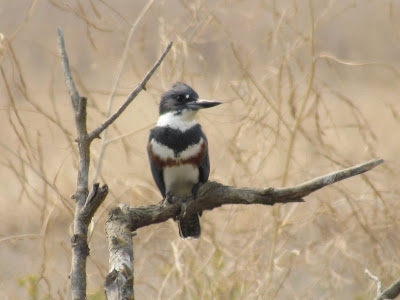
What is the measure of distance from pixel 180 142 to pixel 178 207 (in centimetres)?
65

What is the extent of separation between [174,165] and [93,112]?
7.94 ft

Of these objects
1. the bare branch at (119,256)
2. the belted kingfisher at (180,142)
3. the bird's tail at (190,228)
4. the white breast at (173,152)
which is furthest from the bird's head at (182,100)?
the bare branch at (119,256)

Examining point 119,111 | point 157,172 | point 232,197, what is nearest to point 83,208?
point 119,111

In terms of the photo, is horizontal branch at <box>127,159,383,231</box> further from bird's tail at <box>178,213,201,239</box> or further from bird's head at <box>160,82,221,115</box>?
bird's tail at <box>178,213,201,239</box>

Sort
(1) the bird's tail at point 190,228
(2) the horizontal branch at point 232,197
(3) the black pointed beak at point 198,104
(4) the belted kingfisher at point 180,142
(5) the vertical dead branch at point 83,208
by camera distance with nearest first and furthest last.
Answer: (5) the vertical dead branch at point 83,208
(2) the horizontal branch at point 232,197
(3) the black pointed beak at point 198,104
(4) the belted kingfisher at point 180,142
(1) the bird's tail at point 190,228

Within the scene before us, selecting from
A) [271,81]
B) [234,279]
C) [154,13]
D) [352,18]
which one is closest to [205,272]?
[234,279]

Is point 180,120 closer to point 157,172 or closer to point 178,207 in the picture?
point 157,172

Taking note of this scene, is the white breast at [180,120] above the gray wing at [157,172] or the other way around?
A: above

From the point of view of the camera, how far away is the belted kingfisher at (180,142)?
3.21 m

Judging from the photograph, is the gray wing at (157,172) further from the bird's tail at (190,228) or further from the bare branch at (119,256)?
the bare branch at (119,256)

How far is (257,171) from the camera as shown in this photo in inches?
150

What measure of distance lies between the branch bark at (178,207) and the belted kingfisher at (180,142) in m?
0.61

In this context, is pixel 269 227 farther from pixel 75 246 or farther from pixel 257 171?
pixel 75 246

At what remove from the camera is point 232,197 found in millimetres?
2289
